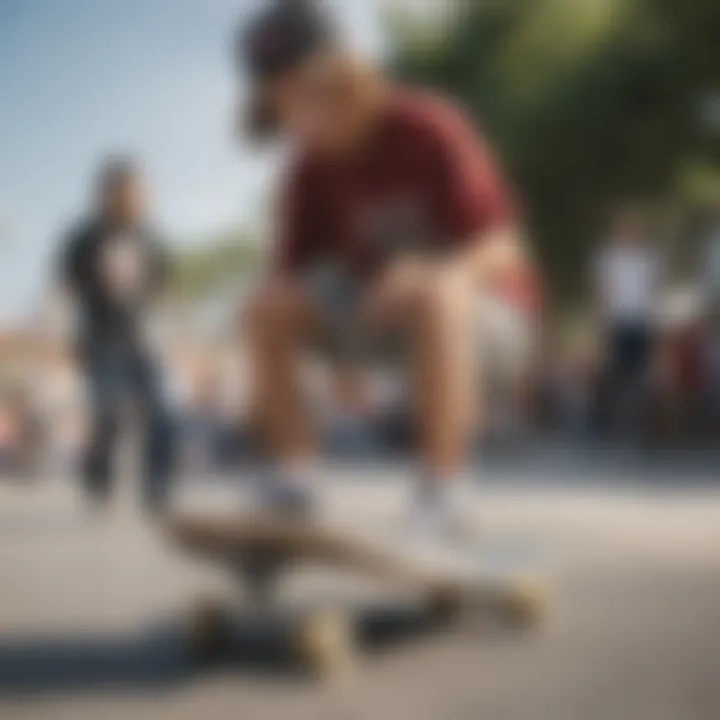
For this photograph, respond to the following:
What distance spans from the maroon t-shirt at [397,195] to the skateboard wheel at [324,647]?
351 mm

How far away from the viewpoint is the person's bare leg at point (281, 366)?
1082 mm

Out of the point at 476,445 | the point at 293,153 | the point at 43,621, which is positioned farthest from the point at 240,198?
the point at 43,621

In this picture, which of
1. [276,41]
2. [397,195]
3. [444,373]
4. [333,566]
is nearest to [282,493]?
[333,566]

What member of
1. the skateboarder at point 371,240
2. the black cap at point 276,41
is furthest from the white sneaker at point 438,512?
the black cap at point 276,41

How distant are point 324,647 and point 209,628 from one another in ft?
0.38

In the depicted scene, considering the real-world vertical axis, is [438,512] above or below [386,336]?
below

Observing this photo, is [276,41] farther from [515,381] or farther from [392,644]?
[392,644]

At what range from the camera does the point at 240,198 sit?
1104mm

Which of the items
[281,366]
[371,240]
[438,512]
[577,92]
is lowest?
[438,512]

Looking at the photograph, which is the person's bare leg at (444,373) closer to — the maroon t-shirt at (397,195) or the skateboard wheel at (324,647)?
the maroon t-shirt at (397,195)

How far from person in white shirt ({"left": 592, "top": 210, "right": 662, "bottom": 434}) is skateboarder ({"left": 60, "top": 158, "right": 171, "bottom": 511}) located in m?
0.44

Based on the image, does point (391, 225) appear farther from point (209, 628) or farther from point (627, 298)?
point (209, 628)

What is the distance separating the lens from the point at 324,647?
1100 millimetres

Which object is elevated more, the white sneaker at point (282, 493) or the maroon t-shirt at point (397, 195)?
the maroon t-shirt at point (397, 195)
